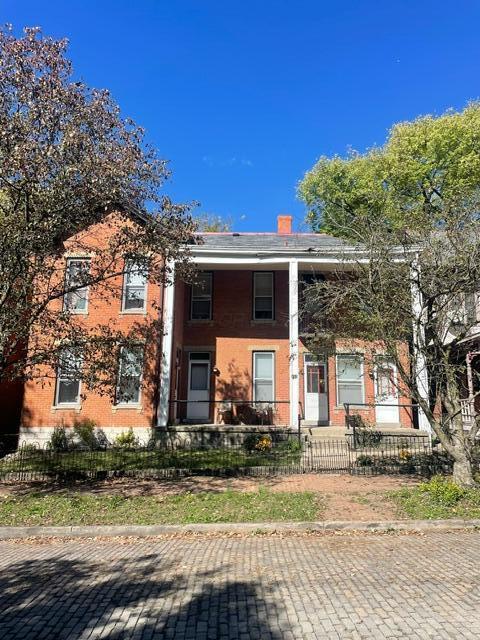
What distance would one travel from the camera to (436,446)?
1502 centimetres

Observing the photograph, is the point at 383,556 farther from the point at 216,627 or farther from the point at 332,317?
the point at 332,317

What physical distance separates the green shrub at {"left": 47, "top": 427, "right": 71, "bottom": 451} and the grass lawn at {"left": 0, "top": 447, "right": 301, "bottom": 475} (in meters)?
0.76

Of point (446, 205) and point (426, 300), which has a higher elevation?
point (446, 205)

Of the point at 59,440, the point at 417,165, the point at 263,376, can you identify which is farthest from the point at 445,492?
the point at 417,165

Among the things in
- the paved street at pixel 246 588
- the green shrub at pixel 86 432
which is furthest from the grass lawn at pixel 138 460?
the paved street at pixel 246 588

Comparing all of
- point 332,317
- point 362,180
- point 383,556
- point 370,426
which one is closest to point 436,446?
point 370,426

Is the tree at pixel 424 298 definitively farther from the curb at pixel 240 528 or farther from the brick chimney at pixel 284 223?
the brick chimney at pixel 284 223

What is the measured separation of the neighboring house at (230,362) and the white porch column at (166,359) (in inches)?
1.4

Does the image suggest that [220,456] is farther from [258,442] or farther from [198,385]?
[198,385]

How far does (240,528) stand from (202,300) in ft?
41.1

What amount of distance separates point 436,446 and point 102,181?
12.8 m

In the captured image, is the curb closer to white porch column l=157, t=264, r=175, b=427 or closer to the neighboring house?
the neighboring house

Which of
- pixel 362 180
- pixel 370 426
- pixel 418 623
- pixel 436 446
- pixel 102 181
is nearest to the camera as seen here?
pixel 418 623

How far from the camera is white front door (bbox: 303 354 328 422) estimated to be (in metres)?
18.1
